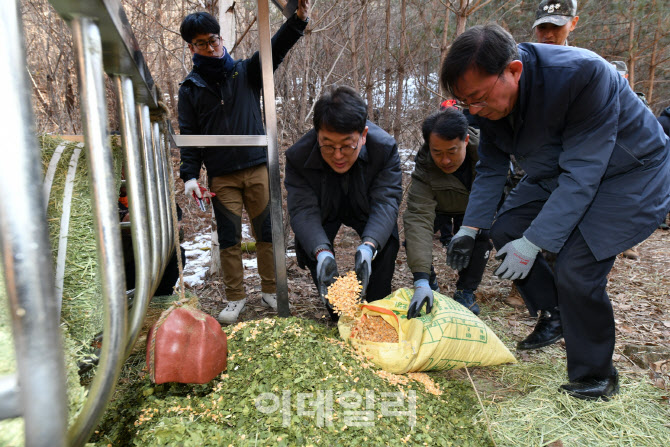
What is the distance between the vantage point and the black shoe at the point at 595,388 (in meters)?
1.82

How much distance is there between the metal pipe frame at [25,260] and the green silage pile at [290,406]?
39.6 inches

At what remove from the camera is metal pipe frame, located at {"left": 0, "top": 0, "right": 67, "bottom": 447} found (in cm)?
42

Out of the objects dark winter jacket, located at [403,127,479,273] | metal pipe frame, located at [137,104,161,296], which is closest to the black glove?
dark winter jacket, located at [403,127,479,273]

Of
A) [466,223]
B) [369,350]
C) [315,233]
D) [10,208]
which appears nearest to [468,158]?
[466,223]

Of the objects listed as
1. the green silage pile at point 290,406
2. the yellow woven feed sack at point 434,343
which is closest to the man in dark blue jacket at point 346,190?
the yellow woven feed sack at point 434,343

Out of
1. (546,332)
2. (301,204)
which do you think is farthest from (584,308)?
(301,204)

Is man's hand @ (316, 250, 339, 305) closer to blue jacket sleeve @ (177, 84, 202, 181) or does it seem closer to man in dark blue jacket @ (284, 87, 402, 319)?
man in dark blue jacket @ (284, 87, 402, 319)

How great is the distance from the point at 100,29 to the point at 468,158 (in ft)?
8.49

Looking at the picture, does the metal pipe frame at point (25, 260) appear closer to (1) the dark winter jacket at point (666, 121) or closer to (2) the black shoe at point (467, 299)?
(2) the black shoe at point (467, 299)

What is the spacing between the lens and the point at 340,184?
2654mm

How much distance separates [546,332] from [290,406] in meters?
1.63

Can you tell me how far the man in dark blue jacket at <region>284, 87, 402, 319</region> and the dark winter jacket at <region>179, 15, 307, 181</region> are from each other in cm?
49

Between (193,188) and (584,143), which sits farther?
(193,188)

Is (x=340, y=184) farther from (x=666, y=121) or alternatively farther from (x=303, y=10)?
(x=666, y=121)
